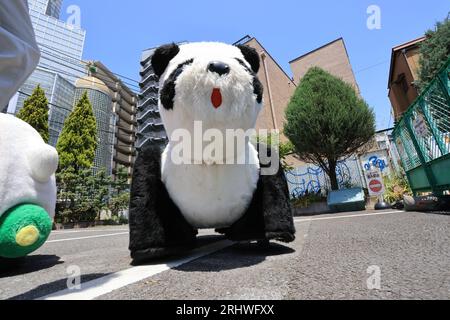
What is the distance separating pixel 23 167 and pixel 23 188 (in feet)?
0.61

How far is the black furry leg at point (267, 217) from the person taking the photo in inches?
73.4

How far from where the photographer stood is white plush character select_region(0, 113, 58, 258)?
1721 mm

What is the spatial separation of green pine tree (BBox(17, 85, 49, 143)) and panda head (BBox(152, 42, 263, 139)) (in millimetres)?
15791

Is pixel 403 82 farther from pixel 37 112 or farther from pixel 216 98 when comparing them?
pixel 37 112

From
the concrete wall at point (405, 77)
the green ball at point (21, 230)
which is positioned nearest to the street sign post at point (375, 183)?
the concrete wall at point (405, 77)

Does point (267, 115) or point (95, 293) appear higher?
point (267, 115)

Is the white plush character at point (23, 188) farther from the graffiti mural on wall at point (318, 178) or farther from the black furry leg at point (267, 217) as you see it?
the graffiti mural on wall at point (318, 178)

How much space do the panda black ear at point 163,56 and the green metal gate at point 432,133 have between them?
3.44m

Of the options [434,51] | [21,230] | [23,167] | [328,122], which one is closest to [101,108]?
[328,122]

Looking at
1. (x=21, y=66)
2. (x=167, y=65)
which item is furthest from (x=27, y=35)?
(x=167, y=65)

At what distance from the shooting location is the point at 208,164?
1.75 m

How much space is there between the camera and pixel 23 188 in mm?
1921
